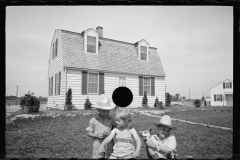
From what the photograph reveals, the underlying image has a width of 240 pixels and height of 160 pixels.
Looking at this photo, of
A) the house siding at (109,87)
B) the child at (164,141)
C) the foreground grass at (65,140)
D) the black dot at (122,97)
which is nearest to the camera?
the black dot at (122,97)

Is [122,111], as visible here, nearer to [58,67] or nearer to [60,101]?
[60,101]

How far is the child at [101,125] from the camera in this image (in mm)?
2246

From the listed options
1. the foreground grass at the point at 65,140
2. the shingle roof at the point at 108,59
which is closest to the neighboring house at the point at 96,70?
the shingle roof at the point at 108,59

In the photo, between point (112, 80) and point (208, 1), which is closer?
point (208, 1)

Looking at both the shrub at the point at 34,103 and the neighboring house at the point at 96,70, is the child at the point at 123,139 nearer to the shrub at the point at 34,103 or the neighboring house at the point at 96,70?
the neighboring house at the point at 96,70

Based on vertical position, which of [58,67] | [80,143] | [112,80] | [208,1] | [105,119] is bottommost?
[80,143]

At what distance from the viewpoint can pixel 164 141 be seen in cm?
240

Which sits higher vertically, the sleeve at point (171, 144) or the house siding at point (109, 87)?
the house siding at point (109, 87)

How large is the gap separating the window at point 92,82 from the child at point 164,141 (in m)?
1.01

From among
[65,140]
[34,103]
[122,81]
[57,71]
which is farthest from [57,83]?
[65,140]

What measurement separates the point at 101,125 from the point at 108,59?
1015mm

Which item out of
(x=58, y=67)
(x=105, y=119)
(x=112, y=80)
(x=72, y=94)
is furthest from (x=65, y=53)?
(x=105, y=119)

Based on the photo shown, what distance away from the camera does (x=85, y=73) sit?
2.24 meters
